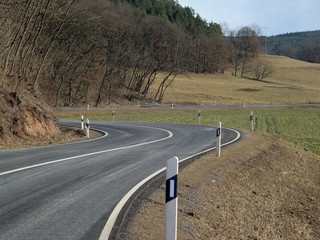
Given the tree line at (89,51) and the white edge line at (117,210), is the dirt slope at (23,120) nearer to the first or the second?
the tree line at (89,51)

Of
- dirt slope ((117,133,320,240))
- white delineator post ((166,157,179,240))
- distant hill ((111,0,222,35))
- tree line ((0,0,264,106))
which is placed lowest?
dirt slope ((117,133,320,240))

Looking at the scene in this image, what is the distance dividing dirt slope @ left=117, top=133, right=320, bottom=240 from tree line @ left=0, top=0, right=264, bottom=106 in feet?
40.6

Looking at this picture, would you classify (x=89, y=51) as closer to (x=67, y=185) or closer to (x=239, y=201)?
(x=67, y=185)

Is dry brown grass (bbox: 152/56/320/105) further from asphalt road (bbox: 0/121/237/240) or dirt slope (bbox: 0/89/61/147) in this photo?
asphalt road (bbox: 0/121/237/240)

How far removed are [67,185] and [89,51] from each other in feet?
143

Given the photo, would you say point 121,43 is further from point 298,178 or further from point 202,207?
point 202,207

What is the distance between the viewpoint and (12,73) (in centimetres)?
2152

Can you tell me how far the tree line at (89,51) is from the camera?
21.1 m

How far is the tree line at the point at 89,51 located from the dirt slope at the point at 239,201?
12.4 m

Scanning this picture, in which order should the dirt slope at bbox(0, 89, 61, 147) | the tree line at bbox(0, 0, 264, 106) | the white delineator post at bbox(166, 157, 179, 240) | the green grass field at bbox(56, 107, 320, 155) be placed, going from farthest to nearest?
the green grass field at bbox(56, 107, 320, 155) → the tree line at bbox(0, 0, 264, 106) → the dirt slope at bbox(0, 89, 61, 147) → the white delineator post at bbox(166, 157, 179, 240)

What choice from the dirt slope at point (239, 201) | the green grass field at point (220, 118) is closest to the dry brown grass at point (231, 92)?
the green grass field at point (220, 118)

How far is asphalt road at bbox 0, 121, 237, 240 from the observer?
18.4 ft

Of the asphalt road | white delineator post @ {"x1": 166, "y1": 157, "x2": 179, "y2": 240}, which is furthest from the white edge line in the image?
white delineator post @ {"x1": 166, "y1": 157, "x2": 179, "y2": 240}

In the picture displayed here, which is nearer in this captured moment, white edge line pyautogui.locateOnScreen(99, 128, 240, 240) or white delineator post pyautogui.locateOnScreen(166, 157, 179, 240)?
white delineator post pyautogui.locateOnScreen(166, 157, 179, 240)
